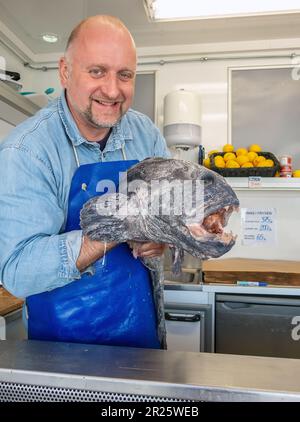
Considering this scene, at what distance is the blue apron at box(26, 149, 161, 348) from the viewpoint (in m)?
0.97

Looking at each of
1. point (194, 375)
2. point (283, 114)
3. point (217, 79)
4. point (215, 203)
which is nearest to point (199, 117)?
point (217, 79)

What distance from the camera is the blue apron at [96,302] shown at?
972 mm

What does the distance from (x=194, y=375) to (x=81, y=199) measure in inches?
21.4

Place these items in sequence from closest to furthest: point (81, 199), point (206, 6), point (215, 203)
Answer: point (215, 203) → point (81, 199) → point (206, 6)

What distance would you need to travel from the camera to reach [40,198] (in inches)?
35.5

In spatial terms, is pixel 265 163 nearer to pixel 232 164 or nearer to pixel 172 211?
pixel 232 164

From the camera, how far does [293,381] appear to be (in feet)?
2.02

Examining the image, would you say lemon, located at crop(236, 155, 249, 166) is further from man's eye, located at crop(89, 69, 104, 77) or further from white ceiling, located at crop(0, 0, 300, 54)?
man's eye, located at crop(89, 69, 104, 77)

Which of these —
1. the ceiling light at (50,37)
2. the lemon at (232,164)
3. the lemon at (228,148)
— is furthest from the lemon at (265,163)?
the ceiling light at (50,37)

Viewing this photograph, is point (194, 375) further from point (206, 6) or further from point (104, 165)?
point (206, 6)

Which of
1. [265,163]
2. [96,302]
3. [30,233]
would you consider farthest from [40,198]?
[265,163]

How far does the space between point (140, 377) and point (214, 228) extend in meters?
0.29
